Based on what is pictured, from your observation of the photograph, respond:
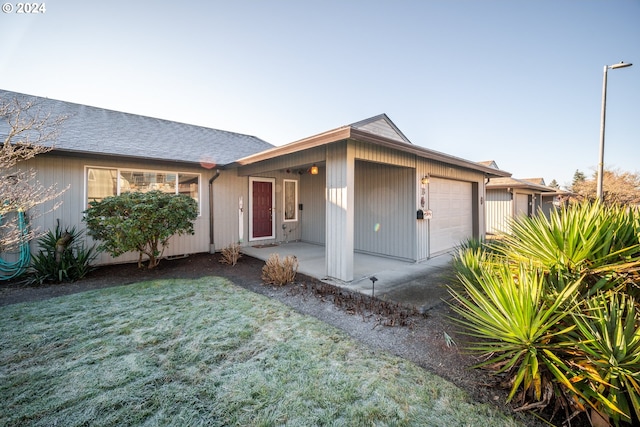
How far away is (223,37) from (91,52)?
314 centimetres

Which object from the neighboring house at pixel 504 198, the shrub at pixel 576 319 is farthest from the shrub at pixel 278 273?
the neighboring house at pixel 504 198

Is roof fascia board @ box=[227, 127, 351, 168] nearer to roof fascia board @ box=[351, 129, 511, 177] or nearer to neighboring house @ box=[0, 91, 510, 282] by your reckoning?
neighboring house @ box=[0, 91, 510, 282]

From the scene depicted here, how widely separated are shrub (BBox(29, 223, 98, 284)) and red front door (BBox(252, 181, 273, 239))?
4458mm

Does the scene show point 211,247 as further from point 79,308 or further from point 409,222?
point 409,222

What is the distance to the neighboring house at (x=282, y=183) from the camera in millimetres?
5191

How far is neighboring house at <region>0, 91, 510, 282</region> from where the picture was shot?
5.19 metres

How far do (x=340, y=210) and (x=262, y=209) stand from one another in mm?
5025

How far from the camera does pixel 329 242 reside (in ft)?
17.4

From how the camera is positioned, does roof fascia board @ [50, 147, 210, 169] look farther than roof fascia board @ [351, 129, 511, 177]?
Yes

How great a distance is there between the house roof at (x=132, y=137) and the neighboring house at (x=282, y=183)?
0.11 ft

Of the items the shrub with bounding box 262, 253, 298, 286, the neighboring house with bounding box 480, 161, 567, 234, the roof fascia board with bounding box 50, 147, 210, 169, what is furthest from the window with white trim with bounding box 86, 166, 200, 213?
the neighboring house with bounding box 480, 161, 567, 234

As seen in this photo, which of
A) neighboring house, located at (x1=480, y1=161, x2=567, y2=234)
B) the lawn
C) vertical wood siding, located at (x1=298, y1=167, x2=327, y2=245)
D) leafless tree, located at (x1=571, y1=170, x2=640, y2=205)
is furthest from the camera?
leafless tree, located at (x1=571, y1=170, x2=640, y2=205)

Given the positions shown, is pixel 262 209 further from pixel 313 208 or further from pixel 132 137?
pixel 132 137

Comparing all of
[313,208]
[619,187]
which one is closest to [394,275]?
[313,208]
